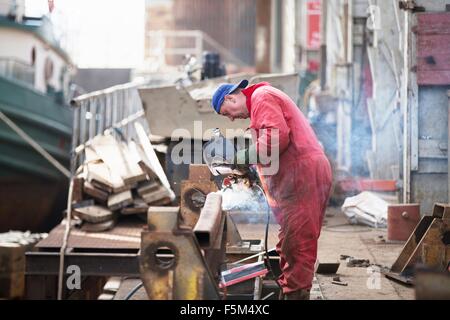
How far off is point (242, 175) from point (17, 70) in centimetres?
988

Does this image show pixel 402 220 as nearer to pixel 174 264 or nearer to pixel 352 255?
pixel 352 255

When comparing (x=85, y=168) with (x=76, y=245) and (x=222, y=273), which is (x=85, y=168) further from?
(x=222, y=273)

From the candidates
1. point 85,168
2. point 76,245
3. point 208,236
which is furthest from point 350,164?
point 208,236

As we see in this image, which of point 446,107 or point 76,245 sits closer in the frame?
point 76,245

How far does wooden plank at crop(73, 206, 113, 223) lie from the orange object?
3.32 meters

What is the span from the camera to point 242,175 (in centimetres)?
459

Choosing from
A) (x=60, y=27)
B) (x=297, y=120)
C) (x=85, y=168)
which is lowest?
(x=85, y=168)

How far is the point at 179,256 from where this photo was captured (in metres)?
3.22

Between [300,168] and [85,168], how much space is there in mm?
4345

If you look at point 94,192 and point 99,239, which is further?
point 94,192

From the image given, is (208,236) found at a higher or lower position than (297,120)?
lower

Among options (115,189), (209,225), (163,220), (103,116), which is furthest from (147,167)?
(163,220)

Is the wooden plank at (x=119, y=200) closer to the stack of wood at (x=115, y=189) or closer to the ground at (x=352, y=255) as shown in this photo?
the stack of wood at (x=115, y=189)

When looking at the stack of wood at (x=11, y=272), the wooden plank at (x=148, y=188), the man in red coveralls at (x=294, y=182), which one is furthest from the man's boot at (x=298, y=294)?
the stack of wood at (x=11, y=272)
